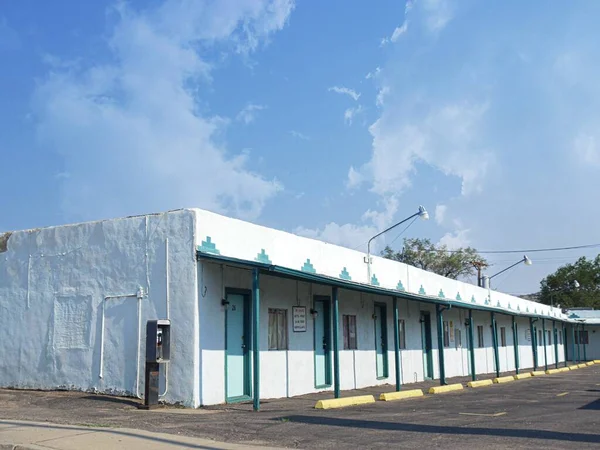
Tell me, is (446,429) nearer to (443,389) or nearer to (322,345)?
(322,345)

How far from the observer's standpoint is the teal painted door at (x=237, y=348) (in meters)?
14.5

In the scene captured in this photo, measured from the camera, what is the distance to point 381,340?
22078 mm

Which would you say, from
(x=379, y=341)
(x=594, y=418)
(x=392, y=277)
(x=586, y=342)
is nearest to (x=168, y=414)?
(x=594, y=418)

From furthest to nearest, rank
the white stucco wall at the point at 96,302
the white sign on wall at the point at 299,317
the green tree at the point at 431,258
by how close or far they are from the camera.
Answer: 1. the green tree at the point at 431,258
2. the white sign on wall at the point at 299,317
3. the white stucco wall at the point at 96,302

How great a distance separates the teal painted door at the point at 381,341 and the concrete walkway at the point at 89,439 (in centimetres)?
1279

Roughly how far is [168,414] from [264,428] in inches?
95.4

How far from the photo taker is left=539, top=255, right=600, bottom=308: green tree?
252ft

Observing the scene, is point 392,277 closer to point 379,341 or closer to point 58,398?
point 379,341

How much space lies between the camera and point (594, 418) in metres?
12.2

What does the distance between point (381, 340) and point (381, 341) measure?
3 cm

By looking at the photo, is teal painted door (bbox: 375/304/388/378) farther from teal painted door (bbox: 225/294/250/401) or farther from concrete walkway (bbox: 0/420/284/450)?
concrete walkway (bbox: 0/420/284/450)

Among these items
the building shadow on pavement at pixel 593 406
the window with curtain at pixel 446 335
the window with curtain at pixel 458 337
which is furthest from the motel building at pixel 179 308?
the window with curtain at pixel 458 337

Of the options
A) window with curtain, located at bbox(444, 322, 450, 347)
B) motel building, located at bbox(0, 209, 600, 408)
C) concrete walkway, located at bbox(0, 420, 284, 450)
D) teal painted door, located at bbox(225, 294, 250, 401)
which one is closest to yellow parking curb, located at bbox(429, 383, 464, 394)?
motel building, located at bbox(0, 209, 600, 408)

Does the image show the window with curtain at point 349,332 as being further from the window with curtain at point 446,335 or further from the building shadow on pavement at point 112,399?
the window with curtain at point 446,335
